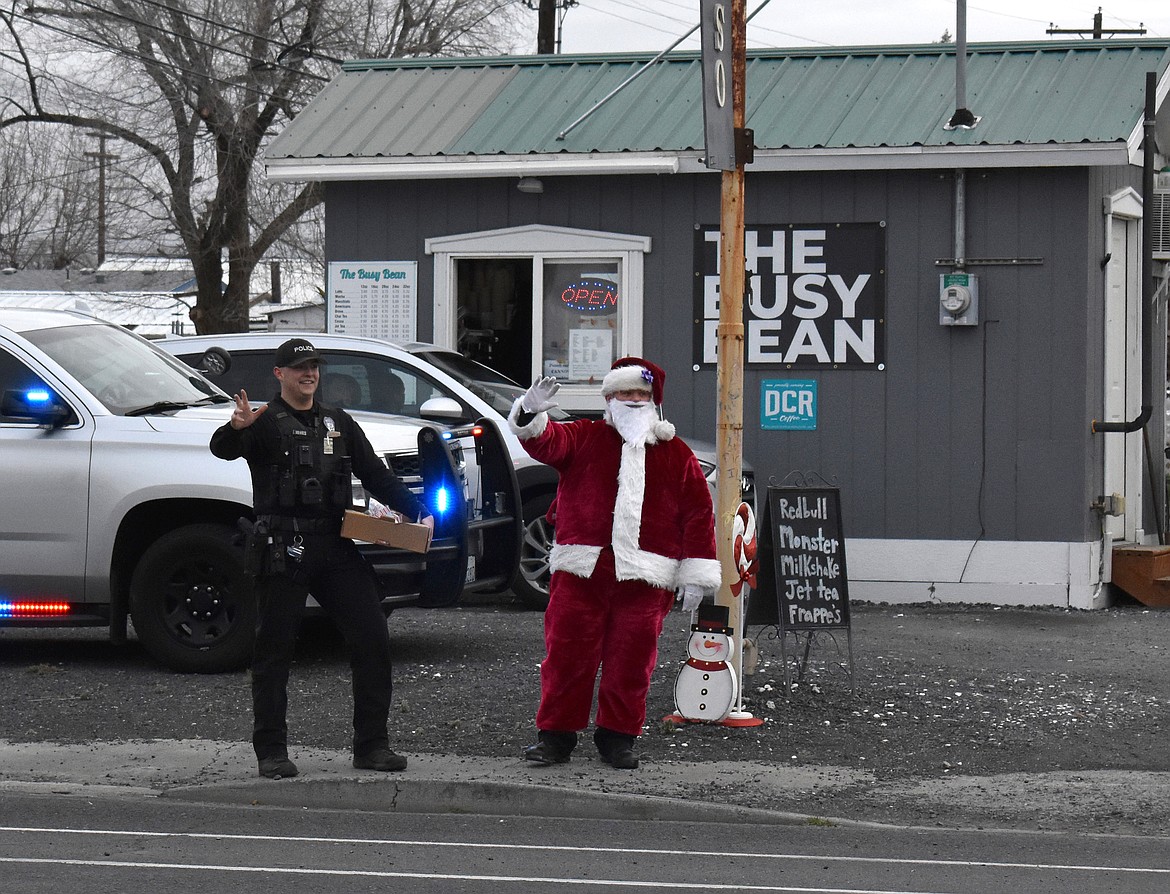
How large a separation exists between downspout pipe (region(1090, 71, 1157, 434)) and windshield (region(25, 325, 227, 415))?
21.5ft

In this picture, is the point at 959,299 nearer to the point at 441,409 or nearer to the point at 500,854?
the point at 441,409

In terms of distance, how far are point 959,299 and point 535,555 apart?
3.62 m

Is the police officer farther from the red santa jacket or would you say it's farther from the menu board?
the menu board

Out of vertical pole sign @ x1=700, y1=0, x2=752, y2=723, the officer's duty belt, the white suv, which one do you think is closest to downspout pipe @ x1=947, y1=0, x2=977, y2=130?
vertical pole sign @ x1=700, y1=0, x2=752, y2=723

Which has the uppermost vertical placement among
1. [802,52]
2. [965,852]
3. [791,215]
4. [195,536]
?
[802,52]

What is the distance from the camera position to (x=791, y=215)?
1302 centimetres

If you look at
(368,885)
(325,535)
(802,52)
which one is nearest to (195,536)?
(325,535)

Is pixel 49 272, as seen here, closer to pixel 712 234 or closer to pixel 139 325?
pixel 139 325

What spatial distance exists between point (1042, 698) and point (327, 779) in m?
3.87

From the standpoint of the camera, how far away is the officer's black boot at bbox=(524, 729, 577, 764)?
24.3 ft

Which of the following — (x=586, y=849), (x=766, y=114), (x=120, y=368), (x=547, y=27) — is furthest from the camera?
(x=547, y=27)

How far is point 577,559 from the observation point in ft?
24.1

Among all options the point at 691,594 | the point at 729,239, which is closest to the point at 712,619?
the point at 691,594

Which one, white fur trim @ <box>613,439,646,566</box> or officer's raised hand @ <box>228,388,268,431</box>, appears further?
white fur trim @ <box>613,439,646,566</box>
